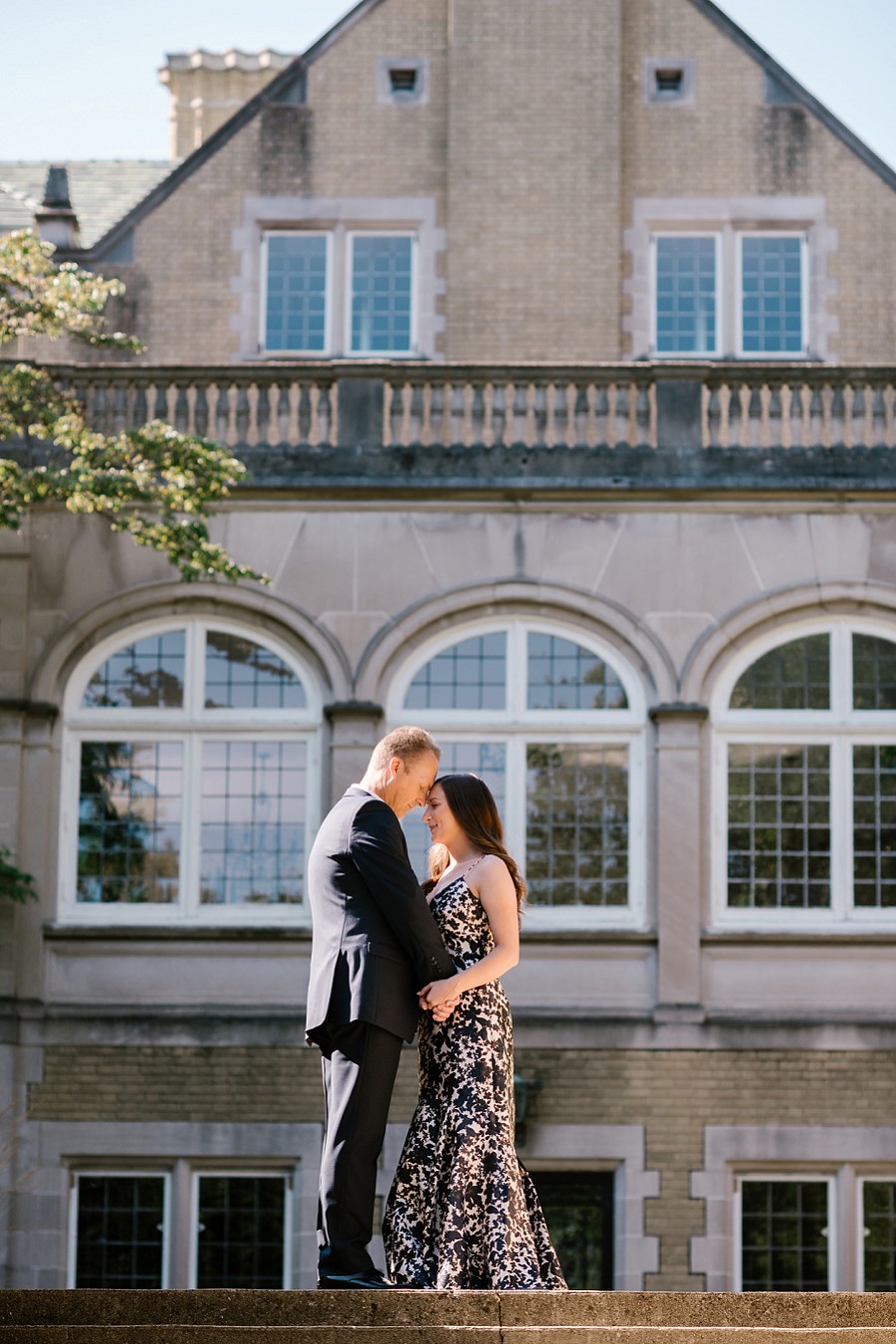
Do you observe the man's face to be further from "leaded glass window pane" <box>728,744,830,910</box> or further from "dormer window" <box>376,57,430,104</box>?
"dormer window" <box>376,57,430,104</box>

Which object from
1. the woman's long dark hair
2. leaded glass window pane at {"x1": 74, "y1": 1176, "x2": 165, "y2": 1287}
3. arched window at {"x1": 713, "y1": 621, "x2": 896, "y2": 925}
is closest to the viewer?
the woman's long dark hair

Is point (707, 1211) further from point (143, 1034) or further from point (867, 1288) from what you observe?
point (143, 1034)

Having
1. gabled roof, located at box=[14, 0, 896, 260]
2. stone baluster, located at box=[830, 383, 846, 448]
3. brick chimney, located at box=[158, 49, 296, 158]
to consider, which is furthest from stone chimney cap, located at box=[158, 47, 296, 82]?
stone baluster, located at box=[830, 383, 846, 448]

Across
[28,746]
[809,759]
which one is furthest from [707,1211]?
[28,746]

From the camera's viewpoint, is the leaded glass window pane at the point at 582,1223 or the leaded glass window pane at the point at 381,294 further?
the leaded glass window pane at the point at 381,294

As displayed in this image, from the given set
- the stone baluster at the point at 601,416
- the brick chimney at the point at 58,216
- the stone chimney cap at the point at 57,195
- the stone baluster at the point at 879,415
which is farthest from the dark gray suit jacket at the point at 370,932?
the stone chimney cap at the point at 57,195

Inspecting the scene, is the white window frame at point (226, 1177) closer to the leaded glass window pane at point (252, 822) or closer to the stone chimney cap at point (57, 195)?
the leaded glass window pane at point (252, 822)

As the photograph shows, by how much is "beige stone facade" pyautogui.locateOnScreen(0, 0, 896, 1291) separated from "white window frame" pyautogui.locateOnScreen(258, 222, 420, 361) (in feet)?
6.54

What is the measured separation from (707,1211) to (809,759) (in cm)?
330

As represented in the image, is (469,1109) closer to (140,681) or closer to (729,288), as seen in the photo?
(140,681)

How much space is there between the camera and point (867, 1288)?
48.8 ft

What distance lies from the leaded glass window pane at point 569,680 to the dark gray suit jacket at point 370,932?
8.84 metres

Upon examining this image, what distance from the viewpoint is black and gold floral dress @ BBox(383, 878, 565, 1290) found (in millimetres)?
6844

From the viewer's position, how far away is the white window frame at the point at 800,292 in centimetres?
1809
